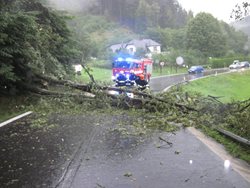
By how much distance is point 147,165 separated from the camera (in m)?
7.24

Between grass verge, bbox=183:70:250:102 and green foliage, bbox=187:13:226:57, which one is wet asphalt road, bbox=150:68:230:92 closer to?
grass verge, bbox=183:70:250:102

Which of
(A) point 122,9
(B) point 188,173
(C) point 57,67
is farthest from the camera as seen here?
(A) point 122,9

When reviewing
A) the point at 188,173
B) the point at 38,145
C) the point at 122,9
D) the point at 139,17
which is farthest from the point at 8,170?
the point at 122,9

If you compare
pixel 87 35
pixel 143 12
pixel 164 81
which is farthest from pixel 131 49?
pixel 143 12

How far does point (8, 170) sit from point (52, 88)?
32.9 feet

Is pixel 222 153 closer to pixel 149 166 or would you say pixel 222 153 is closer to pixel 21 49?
pixel 149 166

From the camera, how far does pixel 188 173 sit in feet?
22.1

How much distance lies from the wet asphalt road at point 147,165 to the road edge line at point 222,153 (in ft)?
0.41

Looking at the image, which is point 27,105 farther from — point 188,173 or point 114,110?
point 188,173

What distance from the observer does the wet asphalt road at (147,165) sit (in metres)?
6.26

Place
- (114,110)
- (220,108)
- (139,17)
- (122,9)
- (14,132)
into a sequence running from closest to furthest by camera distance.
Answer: (14,132) < (220,108) < (114,110) < (139,17) < (122,9)

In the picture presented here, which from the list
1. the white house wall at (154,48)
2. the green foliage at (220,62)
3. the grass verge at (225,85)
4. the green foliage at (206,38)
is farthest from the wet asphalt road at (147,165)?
the white house wall at (154,48)

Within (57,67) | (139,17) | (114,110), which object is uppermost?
(139,17)

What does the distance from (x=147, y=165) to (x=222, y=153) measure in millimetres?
1994
